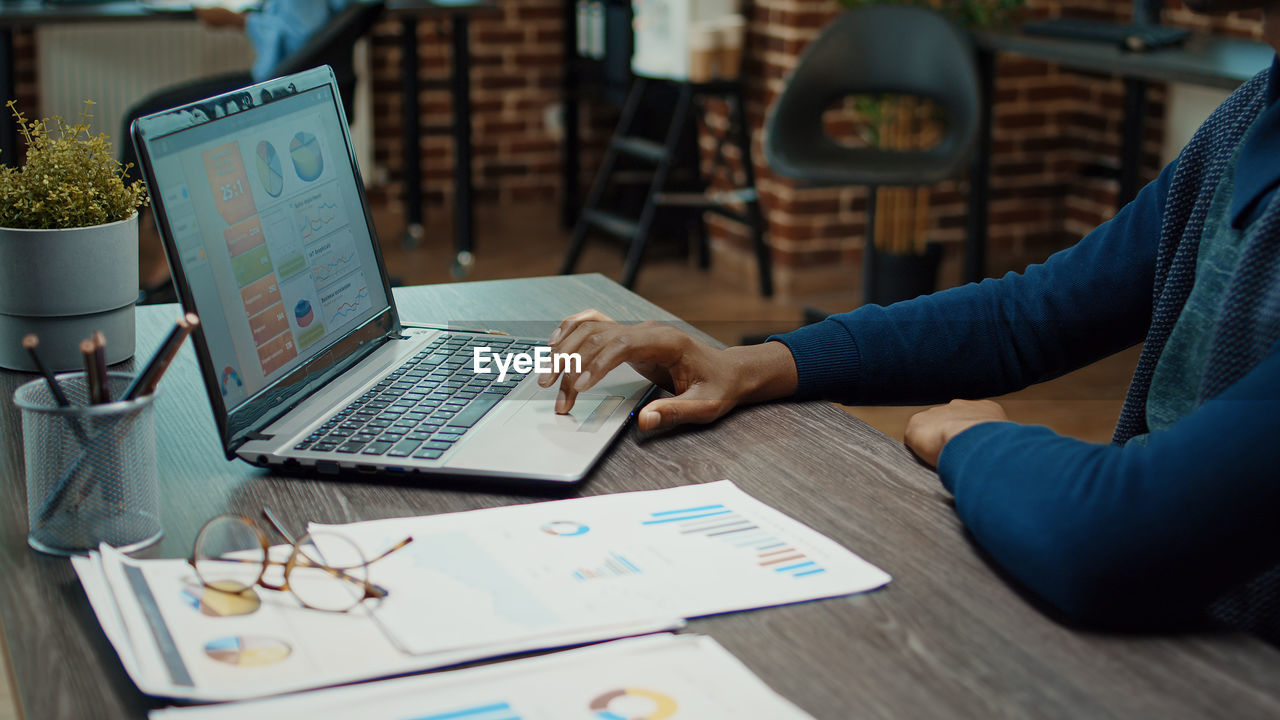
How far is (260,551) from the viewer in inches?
31.1

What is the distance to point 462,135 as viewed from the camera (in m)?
4.05

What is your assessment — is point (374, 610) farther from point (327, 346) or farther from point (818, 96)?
point (818, 96)

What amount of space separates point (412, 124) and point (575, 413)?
3346 mm

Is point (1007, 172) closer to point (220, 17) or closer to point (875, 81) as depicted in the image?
point (875, 81)

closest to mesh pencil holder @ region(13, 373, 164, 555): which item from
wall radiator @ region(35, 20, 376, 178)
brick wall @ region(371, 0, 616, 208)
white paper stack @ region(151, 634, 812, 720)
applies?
white paper stack @ region(151, 634, 812, 720)

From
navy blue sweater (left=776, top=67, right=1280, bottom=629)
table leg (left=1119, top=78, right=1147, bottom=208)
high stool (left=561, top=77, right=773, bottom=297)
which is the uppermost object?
navy blue sweater (left=776, top=67, right=1280, bottom=629)

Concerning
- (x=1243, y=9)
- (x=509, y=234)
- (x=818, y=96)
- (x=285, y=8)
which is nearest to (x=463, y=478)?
(x=1243, y=9)

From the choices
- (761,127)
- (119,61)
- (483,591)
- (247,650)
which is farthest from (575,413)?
→ (119,61)

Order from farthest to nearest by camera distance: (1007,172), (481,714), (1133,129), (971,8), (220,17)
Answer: (1007,172) < (220,17) < (971,8) < (1133,129) < (481,714)

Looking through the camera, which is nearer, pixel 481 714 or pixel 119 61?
pixel 481 714

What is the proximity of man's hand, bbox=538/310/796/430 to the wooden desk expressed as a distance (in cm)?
2

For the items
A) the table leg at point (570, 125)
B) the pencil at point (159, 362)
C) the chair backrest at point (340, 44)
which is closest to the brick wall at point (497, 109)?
the table leg at point (570, 125)

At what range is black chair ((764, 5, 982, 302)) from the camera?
319 centimetres

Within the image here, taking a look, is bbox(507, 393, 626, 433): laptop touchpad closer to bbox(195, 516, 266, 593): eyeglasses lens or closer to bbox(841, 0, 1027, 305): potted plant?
bbox(195, 516, 266, 593): eyeglasses lens
